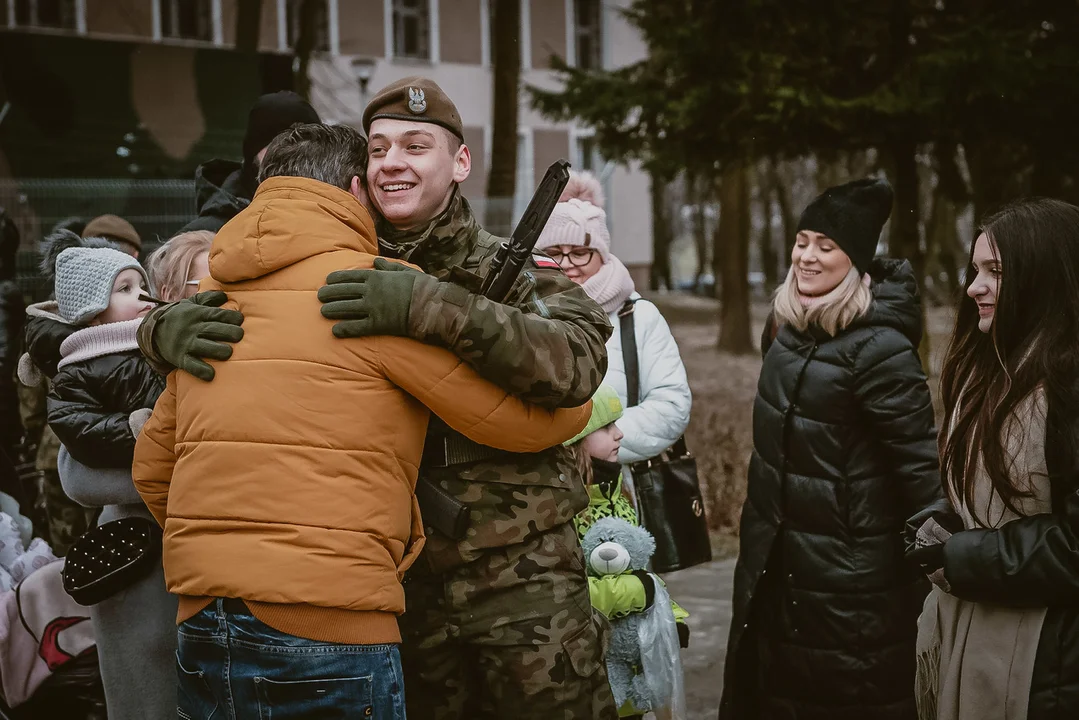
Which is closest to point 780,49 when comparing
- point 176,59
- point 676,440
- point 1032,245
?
point 676,440

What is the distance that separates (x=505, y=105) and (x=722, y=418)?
444 centimetres

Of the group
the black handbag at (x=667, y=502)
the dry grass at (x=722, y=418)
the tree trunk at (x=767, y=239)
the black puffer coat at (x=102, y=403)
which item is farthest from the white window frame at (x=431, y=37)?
the black puffer coat at (x=102, y=403)

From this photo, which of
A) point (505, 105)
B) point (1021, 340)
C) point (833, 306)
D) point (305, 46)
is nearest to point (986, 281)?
point (1021, 340)

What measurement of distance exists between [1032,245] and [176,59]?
20703 mm

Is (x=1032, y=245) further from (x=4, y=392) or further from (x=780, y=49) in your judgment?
(x=780, y=49)

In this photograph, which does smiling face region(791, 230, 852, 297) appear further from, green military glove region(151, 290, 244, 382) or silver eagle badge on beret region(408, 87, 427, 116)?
green military glove region(151, 290, 244, 382)

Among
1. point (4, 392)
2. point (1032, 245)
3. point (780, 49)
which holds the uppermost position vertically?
point (780, 49)

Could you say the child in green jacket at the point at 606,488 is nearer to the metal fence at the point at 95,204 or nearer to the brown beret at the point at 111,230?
the brown beret at the point at 111,230

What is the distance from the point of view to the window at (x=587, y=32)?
28625 mm

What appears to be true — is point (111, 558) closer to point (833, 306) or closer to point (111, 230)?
point (833, 306)

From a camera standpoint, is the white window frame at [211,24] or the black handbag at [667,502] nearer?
the black handbag at [667,502]

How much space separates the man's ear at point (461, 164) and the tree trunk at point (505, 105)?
10.0m

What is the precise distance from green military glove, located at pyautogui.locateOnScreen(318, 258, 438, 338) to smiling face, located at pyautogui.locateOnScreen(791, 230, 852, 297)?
212cm

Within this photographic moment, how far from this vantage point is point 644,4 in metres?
9.95
